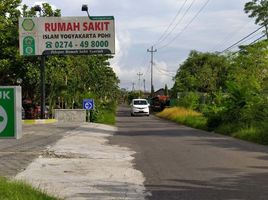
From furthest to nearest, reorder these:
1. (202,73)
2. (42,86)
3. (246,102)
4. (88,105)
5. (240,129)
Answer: (202,73) < (88,105) < (42,86) < (246,102) < (240,129)

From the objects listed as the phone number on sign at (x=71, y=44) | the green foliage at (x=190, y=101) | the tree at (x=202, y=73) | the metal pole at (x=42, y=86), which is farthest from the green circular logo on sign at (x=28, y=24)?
the tree at (x=202, y=73)

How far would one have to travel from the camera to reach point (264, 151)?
17766 millimetres

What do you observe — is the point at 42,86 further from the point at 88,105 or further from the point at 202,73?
the point at 202,73

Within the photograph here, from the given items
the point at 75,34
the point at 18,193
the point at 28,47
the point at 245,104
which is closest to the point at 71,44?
the point at 75,34

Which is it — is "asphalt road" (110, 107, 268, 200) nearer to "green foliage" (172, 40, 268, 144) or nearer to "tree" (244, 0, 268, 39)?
"green foliage" (172, 40, 268, 144)

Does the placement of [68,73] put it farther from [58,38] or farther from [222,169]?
[222,169]

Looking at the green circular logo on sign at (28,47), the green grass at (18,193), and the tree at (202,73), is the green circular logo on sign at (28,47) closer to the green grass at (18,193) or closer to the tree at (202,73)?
the green grass at (18,193)

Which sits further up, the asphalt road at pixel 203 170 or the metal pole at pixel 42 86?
the metal pole at pixel 42 86

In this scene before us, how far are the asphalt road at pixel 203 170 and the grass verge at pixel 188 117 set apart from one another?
46.0 ft

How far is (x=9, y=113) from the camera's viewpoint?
21.8 ft

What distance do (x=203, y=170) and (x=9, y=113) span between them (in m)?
7.14

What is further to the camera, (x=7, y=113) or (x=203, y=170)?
(x=203, y=170)

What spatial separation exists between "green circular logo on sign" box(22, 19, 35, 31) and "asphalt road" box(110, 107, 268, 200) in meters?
12.7

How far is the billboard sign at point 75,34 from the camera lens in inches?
1192
